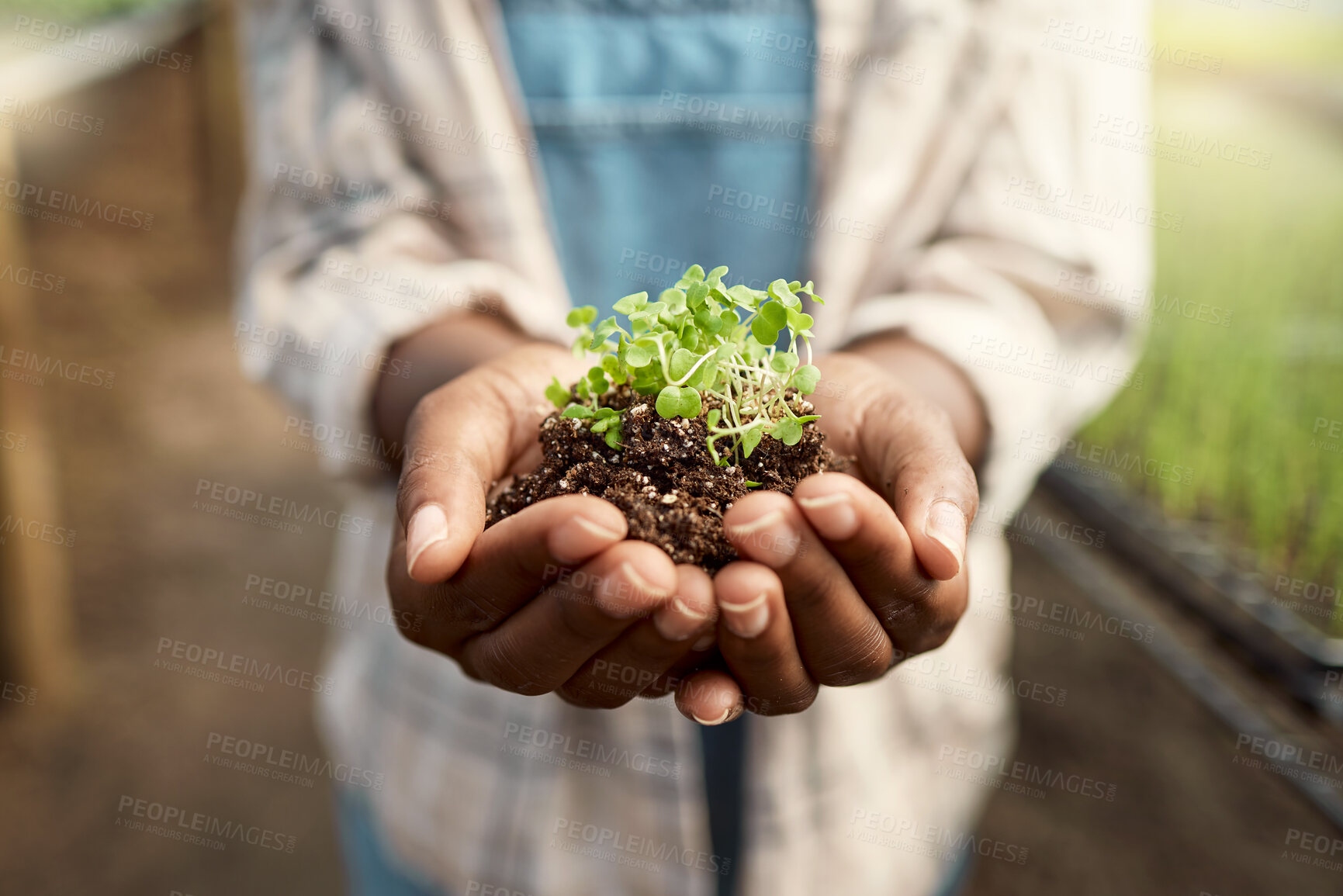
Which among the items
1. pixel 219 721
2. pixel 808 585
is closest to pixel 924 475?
pixel 808 585

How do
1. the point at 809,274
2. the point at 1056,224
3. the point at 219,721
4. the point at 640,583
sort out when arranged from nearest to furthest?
the point at 640,583 < the point at 1056,224 < the point at 809,274 < the point at 219,721

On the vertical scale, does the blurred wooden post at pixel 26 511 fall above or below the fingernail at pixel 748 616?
below

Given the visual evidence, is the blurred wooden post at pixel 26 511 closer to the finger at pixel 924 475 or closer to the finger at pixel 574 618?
the finger at pixel 574 618

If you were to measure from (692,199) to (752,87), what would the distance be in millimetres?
240

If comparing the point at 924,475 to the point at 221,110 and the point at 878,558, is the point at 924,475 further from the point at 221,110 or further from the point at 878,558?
the point at 221,110

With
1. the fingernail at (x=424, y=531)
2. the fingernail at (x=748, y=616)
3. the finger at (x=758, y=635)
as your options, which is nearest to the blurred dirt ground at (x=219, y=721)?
the finger at (x=758, y=635)

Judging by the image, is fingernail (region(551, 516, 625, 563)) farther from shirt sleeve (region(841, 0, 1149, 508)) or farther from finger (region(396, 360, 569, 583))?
shirt sleeve (region(841, 0, 1149, 508))

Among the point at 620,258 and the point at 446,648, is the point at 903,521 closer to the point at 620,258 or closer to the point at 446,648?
the point at 446,648

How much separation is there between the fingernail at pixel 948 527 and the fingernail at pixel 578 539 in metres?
0.34

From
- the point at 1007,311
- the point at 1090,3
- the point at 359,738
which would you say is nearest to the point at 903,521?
the point at 1007,311

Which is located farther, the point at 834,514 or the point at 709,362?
the point at 709,362

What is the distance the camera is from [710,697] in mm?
964

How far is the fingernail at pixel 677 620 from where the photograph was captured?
874mm

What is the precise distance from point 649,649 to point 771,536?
0.18 metres
